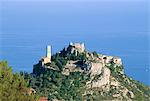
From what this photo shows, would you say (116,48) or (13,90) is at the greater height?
(116,48)

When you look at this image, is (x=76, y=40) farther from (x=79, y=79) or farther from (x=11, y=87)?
(x=11, y=87)

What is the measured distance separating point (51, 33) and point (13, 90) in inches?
5619

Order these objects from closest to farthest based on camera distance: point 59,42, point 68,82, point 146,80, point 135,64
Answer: point 68,82 < point 146,80 < point 135,64 < point 59,42

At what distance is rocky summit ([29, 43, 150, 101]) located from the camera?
57812 millimetres

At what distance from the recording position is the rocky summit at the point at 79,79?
57812mm

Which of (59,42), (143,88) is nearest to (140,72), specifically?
(59,42)

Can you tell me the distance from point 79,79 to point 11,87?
32.0 meters

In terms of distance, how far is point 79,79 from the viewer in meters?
58.6

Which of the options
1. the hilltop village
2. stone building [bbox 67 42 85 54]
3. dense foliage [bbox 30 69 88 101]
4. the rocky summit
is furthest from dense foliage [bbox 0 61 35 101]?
stone building [bbox 67 42 85 54]

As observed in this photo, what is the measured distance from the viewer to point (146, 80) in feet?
343

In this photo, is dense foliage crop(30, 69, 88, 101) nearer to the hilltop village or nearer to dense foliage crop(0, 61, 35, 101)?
the hilltop village

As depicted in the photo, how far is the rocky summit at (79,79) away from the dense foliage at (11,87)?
28849mm

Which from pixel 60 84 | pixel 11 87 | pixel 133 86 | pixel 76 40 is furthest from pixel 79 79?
pixel 76 40

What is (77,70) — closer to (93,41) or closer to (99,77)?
(99,77)
